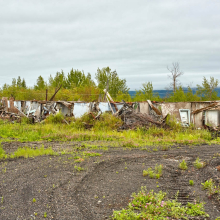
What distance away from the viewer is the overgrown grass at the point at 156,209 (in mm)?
4402

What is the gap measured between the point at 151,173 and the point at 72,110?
1359cm

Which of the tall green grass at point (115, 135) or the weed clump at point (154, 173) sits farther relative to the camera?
the tall green grass at point (115, 135)

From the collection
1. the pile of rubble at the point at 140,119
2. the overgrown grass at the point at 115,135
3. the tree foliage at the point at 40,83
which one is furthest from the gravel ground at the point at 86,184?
the tree foliage at the point at 40,83

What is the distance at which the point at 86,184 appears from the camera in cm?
614

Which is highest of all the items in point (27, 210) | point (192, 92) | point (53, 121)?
point (192, 92)

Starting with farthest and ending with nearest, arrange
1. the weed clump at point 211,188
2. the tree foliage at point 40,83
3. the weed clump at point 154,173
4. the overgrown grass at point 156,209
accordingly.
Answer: the tree foliage at point 40,83 < the weed clump at point 154,173 < the weed clump at point 211,188 < the overgrown grass at point 156,209

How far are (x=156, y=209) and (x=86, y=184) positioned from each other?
2.11 metres

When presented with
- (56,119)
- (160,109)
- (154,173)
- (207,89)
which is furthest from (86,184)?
(207,89)

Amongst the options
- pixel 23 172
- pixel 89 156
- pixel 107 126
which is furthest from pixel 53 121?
pixel 23 172

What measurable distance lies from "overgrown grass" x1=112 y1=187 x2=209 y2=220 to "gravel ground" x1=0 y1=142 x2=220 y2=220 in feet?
0.65

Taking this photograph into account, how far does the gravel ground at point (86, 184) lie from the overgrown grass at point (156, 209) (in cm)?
20

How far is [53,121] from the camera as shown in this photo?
1812 cm

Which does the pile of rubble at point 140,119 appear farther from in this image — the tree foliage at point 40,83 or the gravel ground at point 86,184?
the tree foliage at point 40,83

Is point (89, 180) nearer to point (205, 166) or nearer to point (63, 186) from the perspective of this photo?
point (63, 186)
